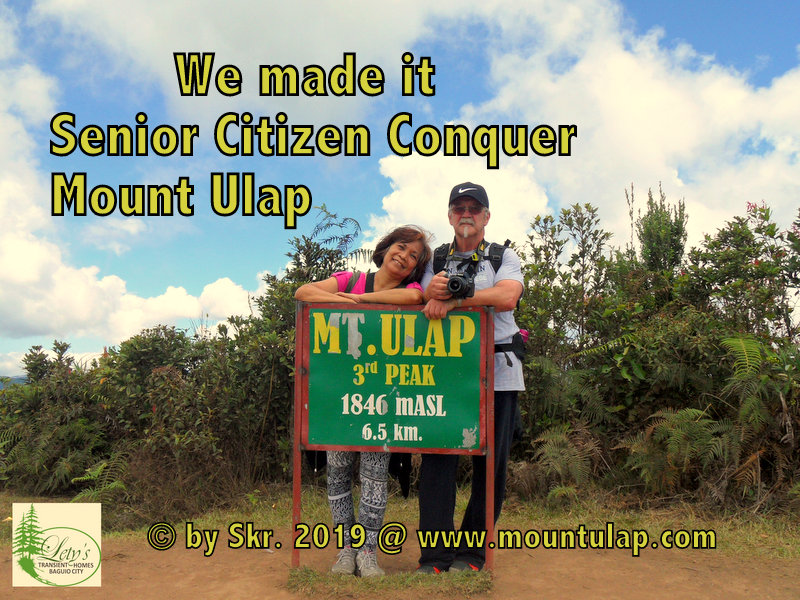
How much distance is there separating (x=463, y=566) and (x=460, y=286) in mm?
1907

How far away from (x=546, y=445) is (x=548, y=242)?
8.92 ft

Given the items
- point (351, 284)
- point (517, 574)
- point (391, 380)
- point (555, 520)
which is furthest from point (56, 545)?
point (555, 520)

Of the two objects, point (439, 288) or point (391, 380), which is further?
point (391, 380)

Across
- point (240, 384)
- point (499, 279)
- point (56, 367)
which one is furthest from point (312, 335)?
point (56, 367)

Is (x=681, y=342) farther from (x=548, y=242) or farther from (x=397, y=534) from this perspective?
(x=397, y=534)

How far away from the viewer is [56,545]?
4.60 metres

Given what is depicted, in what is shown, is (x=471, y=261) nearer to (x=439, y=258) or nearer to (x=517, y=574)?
(x=439, y=258)

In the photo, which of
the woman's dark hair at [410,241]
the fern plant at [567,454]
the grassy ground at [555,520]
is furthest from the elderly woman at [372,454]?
the fern plant at [567,454]

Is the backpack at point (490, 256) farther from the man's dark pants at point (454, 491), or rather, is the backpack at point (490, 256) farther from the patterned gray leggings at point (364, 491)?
the patterned gray leggings at point (364, 491)

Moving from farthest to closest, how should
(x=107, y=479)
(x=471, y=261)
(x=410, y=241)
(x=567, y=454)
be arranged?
(x=107, y=479), (x=567, y=454), (x=410, y=241), (x=471, y=261)

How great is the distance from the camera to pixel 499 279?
4336 millimetres

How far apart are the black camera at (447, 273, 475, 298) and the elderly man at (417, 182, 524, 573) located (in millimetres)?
48

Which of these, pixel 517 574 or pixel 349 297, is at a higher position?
pixel 349 297

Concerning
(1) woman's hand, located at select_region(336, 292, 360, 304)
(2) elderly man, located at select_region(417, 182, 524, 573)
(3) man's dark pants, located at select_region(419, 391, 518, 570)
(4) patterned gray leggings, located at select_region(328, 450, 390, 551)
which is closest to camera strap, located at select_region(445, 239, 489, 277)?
(2) elderly man, located at select_region(417, 182, 524, 573)
